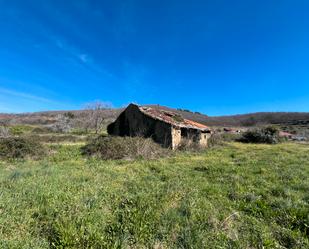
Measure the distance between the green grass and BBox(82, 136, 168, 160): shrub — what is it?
4.59 m

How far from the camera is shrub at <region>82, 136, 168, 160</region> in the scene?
13.5 meters

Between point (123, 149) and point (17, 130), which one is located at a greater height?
point (17, 130)

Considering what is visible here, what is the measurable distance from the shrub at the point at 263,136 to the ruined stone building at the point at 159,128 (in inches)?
307

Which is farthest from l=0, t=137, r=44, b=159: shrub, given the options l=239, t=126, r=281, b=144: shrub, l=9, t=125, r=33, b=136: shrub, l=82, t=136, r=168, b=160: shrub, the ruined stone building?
l=239, t=126, r=281, b=144: shrub

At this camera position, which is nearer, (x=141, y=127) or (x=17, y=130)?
(x=141, y=127)

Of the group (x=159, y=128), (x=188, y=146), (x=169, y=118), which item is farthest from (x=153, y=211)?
(x=169, y=118)

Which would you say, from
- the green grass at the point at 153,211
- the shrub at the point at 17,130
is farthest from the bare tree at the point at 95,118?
the green grass at the point at 153,211

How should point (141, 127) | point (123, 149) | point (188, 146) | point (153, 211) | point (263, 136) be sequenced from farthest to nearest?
point (263, 136), point (141, 127), point (188, 146), point (123, 149), point (153, 211)

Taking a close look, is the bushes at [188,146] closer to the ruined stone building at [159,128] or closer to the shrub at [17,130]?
the ruined stone building at [159,128]

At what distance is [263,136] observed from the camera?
2505 centimetres

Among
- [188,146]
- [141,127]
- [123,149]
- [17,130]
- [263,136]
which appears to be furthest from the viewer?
[17,130]

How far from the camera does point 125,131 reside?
21.5 m

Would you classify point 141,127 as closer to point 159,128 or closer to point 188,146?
point 159,128

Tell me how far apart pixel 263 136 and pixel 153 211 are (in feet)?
76.0
